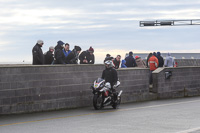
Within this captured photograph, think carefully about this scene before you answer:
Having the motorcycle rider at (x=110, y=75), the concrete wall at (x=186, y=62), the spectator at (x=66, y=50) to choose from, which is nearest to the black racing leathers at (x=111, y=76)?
the motorcycle rider at (x=110, y=75)

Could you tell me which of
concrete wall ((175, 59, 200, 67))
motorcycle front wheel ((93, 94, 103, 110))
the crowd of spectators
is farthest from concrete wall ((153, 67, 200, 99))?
concrete wall ((175, 59, 200, 67))

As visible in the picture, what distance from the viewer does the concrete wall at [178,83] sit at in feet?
73.0

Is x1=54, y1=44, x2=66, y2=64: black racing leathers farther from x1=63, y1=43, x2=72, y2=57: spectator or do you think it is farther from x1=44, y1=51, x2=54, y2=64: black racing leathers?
x1=63, y1=43, x2=72, y2=57: spectator

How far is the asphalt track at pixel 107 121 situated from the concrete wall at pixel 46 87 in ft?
1.84

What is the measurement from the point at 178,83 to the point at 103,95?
8112 mm

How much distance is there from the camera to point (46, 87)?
1625 centimetres

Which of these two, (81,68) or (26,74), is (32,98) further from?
(81,68)

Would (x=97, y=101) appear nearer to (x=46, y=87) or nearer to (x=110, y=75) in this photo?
(x=110, y=75)

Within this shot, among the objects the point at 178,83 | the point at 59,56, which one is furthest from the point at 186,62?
the point at 59,56

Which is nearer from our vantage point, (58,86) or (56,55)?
(58,86)

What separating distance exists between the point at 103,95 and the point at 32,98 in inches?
94.7

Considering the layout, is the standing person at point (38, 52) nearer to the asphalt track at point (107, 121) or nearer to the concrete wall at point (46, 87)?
the concrete wall at point (46, 87)

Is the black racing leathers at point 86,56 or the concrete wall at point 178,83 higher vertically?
the black racing leathers at point 86,56

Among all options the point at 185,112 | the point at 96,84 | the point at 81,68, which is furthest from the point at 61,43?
the point at 185,112
